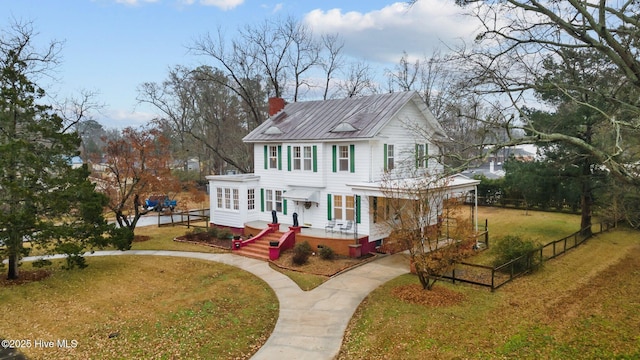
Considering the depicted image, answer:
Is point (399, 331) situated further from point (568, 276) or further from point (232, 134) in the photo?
point (232, 134)

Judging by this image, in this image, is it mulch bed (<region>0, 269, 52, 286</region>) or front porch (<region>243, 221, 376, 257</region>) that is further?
front porch (<region>243, 221, 376, 257</region>)

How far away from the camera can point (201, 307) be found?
13336mm

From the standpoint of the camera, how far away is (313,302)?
45.1 ft

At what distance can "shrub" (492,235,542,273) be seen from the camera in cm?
1652

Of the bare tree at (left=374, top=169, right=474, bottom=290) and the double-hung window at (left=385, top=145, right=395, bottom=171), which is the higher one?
the double-hung window at (left=385, top=145, right=395, bottom=171)

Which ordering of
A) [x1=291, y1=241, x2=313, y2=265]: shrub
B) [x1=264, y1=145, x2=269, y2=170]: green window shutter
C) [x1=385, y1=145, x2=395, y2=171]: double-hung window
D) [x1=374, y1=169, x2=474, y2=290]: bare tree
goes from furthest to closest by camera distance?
1. [x1=264, y1=145, x2=269, y2=170]: green window shutter
2. [x1=385, y1=145, x2=395, y2=171]: double-hung window
3. [x1=291, y1=241, x2=313, y2=265]: shrub
4. [x1=374, y1=169, x2=474, y2=290]: bare tree

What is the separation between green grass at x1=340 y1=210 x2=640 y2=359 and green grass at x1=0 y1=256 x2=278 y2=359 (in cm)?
332

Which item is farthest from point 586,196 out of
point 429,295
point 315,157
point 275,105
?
point 275,105

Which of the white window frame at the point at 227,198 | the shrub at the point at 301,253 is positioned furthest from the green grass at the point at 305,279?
the white window frame at the point at 227,198

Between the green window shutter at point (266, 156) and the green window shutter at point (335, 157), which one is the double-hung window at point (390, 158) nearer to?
the green window shutter at point (335, 157)

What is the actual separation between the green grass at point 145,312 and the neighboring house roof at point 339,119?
28.1 ft

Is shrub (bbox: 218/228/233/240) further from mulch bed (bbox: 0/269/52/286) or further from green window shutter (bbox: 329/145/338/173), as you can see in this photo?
mulch bed (bbox: 0/269/52/286)

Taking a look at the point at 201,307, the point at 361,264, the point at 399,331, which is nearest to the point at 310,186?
the point at 361,264

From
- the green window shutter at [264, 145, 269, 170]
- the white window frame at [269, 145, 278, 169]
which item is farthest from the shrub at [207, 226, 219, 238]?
the white window frame at [269, 145, 278, 169]
